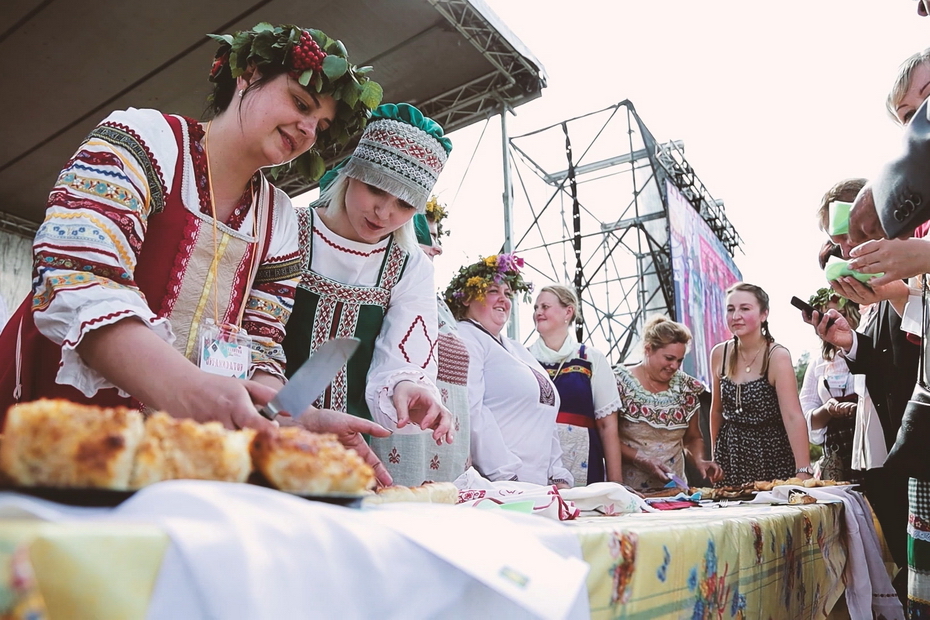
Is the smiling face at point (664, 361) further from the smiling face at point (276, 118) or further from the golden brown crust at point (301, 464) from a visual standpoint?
the golden brown crust at point (301, 464)

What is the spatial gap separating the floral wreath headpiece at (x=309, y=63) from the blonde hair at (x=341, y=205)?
0.41 meters

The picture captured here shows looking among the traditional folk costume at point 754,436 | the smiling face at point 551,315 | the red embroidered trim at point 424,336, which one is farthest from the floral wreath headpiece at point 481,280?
the red embroidered trim at point 424,336

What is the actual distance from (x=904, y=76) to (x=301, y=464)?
6.99 feet

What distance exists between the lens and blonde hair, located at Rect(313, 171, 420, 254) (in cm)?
202

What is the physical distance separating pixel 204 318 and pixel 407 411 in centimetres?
50

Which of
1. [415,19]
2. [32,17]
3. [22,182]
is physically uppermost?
[415,19]

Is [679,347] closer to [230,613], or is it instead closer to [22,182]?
[230,613]

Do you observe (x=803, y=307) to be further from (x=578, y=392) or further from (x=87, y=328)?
(x=87, y=328)

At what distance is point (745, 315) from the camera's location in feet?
12.7

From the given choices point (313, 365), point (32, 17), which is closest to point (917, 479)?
point (313, 365)

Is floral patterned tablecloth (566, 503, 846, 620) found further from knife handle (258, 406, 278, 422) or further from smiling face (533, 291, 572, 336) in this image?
smiling face (533, 291, 572, 336)

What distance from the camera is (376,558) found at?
48 cm

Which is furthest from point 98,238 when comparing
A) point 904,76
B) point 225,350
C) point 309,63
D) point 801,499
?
point 904,76

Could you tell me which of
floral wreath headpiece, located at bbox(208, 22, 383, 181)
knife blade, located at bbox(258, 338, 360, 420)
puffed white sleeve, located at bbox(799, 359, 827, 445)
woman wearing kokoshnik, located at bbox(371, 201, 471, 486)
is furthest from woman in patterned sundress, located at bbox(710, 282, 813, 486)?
knife blade, located at bbox(258, 338, 360, 420)
